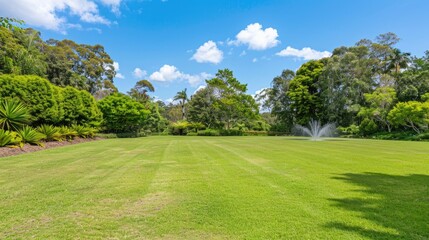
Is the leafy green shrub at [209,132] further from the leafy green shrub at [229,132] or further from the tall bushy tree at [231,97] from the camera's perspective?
the tall bushy tree at [231,97]

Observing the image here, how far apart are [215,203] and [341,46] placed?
3844 centimetres

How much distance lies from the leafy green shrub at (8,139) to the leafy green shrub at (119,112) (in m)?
19.6

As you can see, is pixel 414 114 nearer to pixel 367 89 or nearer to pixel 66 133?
pixel 367 89

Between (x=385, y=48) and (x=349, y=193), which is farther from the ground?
(x=385, y=48)

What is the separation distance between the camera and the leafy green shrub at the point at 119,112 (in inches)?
1282

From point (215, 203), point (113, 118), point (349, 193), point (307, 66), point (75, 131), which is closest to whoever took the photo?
point (215, 203)

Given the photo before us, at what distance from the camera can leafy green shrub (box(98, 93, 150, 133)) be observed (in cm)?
3256

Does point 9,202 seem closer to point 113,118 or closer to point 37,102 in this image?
point 37,102

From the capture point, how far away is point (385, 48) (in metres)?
32.6

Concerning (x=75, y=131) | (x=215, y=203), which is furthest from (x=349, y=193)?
(x=75, y=131)

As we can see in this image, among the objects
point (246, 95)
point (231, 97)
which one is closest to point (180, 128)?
point (231, 97)

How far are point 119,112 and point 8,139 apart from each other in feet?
68.1

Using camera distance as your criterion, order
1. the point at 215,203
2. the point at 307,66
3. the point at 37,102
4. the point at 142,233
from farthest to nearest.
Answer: the point at 307,66
the point at 37,102
the point at 215,203
the point at 142,233

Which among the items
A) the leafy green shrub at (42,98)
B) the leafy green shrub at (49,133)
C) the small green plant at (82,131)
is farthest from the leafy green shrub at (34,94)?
the small green plant at (82,131)
